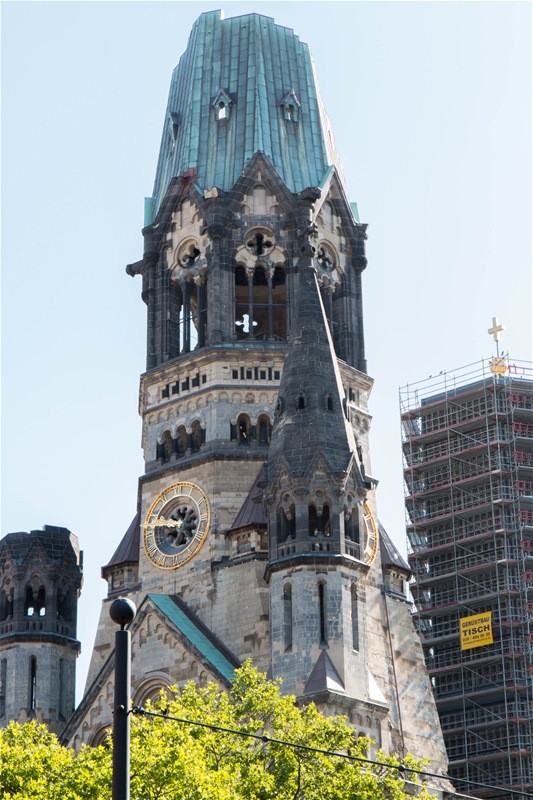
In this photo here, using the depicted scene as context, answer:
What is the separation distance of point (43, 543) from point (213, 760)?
25.1m

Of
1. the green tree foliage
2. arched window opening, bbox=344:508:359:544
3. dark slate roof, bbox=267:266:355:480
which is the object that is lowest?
the green tree foliage

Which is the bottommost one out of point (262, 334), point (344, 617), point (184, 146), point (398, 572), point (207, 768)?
point (207, 768)

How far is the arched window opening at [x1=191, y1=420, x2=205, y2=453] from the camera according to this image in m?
69.6

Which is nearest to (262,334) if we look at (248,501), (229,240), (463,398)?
(229,240)

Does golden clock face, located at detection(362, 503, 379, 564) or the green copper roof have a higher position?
the green copper roof

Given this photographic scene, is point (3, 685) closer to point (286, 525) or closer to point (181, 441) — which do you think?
point (181, 441)

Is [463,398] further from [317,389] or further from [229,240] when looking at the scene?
[317,389]

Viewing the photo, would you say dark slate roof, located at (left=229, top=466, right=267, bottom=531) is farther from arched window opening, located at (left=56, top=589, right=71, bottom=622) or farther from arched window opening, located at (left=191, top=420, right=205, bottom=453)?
arched window opening, located at (left=56, top=589, right=71, bottom=622)

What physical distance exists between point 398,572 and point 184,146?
68.6 ft

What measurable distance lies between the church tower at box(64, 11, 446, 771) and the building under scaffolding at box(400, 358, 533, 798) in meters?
9.32

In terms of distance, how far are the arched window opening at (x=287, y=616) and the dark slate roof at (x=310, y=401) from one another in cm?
414

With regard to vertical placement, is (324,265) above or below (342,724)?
above

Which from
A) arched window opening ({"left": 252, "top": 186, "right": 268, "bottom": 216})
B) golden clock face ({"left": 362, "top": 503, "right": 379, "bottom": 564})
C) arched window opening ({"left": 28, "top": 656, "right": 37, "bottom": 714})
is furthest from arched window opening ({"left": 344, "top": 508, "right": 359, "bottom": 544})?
arched window opening ({"left": 252, "top": 186, "right": 268, "bottom": 216})

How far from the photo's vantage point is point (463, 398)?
3248 inches
